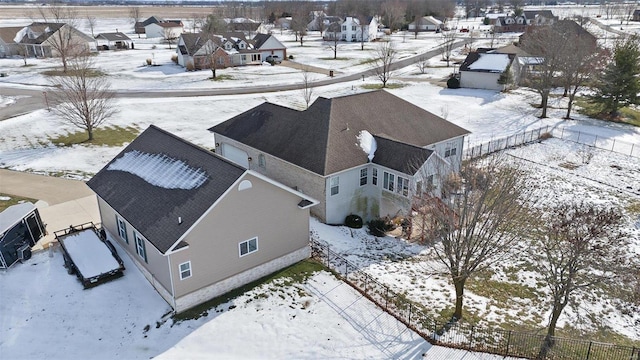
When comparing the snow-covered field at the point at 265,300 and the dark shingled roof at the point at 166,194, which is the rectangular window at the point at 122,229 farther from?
the snow-covered field at the point at 265,300

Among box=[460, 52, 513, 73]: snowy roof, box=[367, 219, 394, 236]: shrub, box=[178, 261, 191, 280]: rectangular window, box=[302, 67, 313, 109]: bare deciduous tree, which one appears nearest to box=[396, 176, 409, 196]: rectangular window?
box=[367, 219, 394, 236]: shrub

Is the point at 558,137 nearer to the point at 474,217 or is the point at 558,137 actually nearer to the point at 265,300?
the point at 474,217

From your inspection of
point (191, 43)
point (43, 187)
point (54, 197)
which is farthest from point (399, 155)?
point (191, 43)

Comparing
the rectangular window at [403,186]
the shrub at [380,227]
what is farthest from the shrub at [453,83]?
the shrub at [380,227]

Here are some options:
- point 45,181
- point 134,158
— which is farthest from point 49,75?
point 134,158

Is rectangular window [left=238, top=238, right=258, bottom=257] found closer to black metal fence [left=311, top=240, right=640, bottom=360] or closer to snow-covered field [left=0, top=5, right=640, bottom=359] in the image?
snow-covered field [left=0, top=5, right=640, bottom=359]

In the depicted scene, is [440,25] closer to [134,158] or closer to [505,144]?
[505,144]
